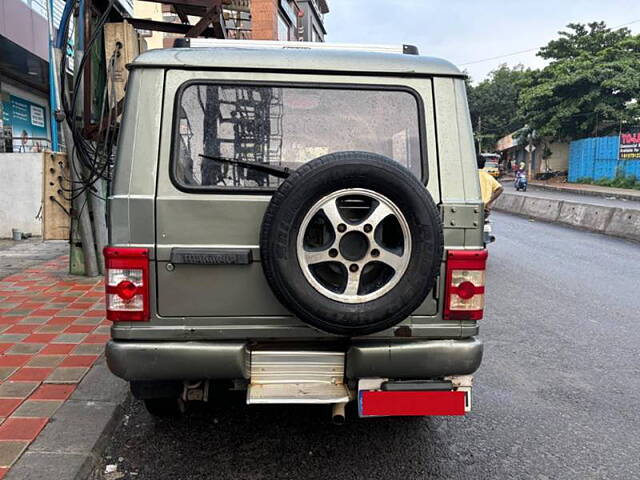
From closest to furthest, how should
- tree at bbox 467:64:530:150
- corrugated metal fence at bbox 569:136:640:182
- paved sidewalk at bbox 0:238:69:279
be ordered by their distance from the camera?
1. paved sidewalk at bbox 0:238:69:279
2. corrugated metal fence at bbox 569:136:640:182
3. tree at bbox 467:64:530:150

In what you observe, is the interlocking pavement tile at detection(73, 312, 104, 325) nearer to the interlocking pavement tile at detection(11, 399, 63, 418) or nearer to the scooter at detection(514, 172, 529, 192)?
the interlocking pavement tile at detection(11, 399, 63, 418)

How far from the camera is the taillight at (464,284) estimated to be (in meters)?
2.74

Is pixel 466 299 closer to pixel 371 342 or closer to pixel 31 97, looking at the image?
pixel 371 342

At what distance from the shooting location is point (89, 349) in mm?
4438

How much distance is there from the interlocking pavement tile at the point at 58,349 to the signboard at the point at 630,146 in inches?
1119

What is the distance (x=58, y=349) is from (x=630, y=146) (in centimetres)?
2906

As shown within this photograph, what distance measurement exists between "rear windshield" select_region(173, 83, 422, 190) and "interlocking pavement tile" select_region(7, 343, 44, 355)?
8.49 feet

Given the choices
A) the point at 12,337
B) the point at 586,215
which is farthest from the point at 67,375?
the point at 586,215

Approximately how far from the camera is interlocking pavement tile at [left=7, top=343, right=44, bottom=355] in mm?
4336

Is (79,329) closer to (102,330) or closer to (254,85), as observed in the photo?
(102,330)

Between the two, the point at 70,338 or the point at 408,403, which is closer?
the point at 408,403

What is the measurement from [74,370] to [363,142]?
2.73m

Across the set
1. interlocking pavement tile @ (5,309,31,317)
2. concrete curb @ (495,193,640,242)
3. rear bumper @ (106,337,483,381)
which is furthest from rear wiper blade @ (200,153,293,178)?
concrete curb @ (495,193,640,242)

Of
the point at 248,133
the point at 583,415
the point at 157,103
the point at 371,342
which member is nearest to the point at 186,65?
the point at 157,103
